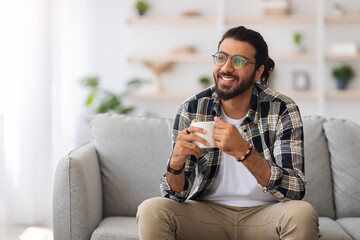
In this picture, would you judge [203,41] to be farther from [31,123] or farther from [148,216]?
[148,216]

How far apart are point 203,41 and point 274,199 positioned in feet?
10.3

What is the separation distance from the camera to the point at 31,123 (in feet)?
11.1

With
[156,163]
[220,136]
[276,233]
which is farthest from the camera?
[156,163]

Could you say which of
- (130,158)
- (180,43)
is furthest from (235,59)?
(180,43)

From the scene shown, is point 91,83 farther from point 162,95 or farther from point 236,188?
point 236,188

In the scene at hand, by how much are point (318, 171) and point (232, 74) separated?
2.38ft

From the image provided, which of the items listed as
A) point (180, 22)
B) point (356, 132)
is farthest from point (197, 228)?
point (180, 22)

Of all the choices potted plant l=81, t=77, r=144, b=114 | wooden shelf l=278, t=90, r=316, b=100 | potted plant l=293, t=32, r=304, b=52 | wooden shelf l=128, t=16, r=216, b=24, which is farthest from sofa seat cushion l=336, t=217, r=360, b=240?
wooden shelf l=128, t=16, r=216, b=24

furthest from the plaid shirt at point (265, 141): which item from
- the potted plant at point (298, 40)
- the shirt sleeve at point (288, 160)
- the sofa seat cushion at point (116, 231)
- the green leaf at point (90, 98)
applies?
the potted plant at point (298, 40)

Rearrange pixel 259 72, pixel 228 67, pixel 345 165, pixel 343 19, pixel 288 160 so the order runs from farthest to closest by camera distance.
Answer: pixel 343 19, pixel 345 165, pixel 259 72, pixel 228 67, pixel 288 160

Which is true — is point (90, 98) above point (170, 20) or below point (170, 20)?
below

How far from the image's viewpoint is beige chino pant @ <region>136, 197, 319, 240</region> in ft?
5.31

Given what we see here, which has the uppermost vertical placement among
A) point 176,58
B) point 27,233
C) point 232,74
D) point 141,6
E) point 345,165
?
point 141,6

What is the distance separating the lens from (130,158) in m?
2.33
